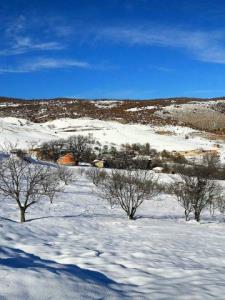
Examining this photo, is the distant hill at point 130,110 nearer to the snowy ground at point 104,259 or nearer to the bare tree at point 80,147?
the bare tree at point 80,147

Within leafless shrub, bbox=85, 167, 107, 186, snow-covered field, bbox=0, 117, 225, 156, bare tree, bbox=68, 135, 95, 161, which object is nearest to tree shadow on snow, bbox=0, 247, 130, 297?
leafless shrub, bbox=85, 167, 107, 186

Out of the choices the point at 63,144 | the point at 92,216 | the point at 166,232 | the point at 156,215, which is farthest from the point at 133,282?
the point at 63,144

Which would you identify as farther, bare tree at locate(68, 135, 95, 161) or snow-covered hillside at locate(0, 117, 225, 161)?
snow-covered hillside at locate(0, 117, 225, 161)

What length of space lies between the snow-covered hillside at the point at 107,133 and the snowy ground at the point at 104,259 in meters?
53.2

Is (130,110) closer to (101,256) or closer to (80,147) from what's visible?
(80,147)

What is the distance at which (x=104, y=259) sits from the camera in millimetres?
10172

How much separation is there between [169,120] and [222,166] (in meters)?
56.9

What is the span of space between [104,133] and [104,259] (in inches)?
3175

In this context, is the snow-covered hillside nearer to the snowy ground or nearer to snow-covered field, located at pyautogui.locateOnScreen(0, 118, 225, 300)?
snow-covered field, located at pyautogui.locateOnScreen(0, 118, 225, 300)

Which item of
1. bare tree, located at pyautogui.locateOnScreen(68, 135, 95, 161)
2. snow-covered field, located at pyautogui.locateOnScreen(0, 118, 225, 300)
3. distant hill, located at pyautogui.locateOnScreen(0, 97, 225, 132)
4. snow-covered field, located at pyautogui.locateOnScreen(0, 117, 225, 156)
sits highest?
distant hill, located at pyautogui.locateOnScreen(0, 97, 225, 132)

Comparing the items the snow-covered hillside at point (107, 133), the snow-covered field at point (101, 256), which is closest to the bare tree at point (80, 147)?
the snow-covered hillside at point (107, 133)

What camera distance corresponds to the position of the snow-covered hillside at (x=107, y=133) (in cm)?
7731

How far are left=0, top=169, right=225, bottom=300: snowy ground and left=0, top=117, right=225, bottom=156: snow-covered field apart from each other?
53135 millimetres

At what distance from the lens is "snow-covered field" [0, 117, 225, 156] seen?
7744 centimetres
